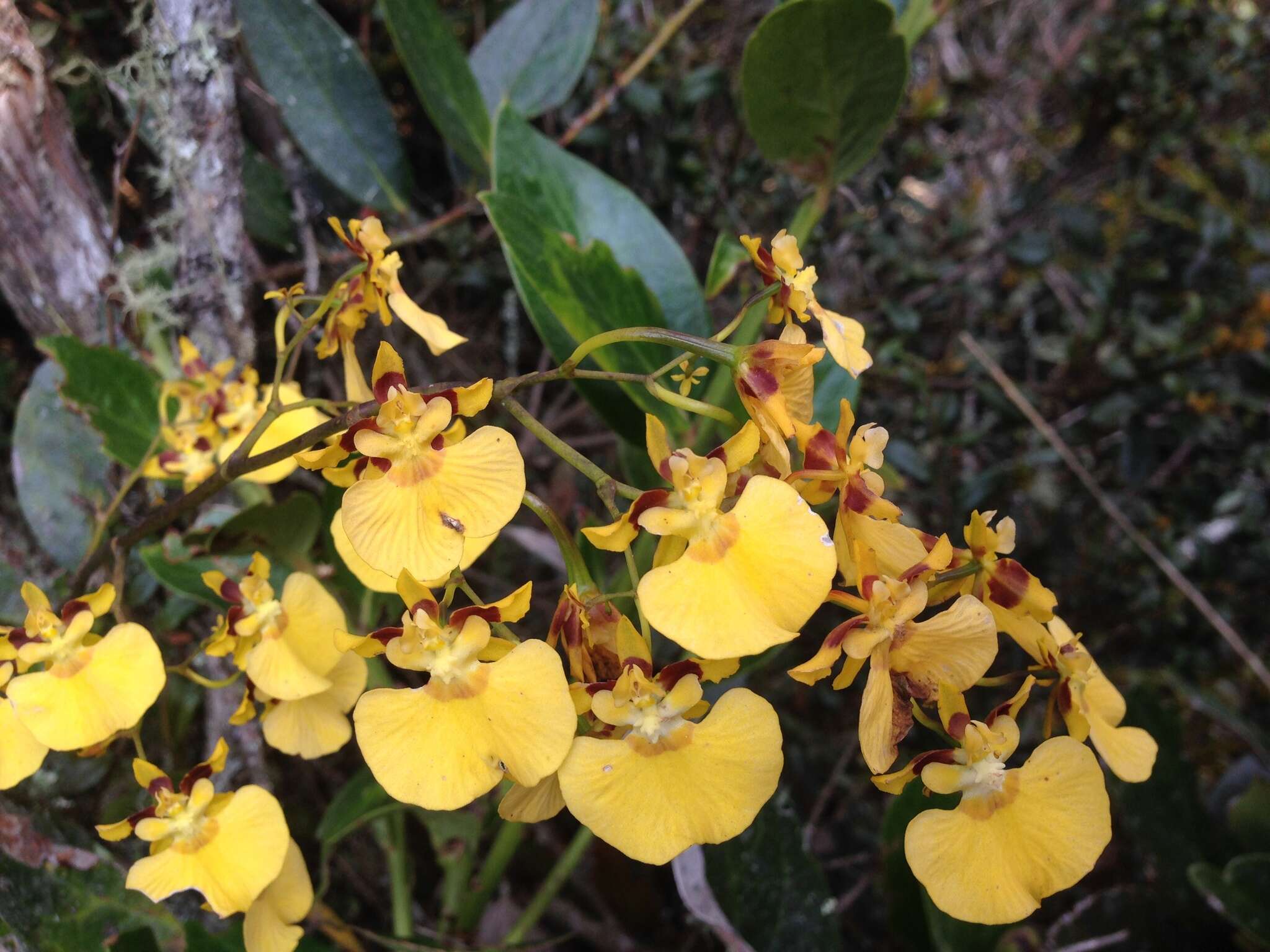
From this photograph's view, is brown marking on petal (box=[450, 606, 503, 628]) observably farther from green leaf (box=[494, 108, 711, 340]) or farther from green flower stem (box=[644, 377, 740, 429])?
green leaf (box=[494, 108, 711, 340])

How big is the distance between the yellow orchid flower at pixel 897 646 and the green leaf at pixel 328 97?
78cm

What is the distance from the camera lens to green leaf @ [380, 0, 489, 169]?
33.3 inches

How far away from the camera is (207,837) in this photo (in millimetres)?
527

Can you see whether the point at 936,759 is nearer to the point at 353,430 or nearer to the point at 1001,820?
the point at 1001,820

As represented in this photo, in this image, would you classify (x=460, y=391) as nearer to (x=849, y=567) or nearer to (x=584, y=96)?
(x=849, y=567)

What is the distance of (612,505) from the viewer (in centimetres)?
44

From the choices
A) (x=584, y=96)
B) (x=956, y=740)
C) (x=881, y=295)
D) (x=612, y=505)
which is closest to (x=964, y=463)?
(x=881, y=295)

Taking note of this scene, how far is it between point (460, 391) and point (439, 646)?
125mm

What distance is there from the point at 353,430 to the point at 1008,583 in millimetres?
352

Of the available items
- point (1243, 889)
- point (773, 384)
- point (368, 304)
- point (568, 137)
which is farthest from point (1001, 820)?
point (568, 137)

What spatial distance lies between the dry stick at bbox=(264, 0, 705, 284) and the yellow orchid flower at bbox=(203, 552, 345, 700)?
1.43 feet

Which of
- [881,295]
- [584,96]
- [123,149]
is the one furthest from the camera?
[881,295]

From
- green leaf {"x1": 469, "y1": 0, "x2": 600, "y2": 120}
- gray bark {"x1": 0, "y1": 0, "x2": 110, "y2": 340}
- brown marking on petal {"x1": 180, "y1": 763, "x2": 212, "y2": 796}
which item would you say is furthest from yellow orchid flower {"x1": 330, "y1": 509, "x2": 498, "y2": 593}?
green leaf {"x1": 469, "y1": 0, "x2": 600, "y2": 120}

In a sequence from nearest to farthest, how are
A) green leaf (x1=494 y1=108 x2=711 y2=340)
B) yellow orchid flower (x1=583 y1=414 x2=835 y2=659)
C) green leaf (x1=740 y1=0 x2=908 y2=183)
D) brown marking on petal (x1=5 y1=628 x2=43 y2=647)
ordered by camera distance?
yellow orchid flower (x1=583 y1=414 x2=835 y2=659) < brown marking on petal (x1=5 y1=628 x2=43 y2=647) < green leaf (x1=740 y1=0 x2=908 y2=183) < green leaf (x1=494 y1=108 x2=711 y2=340)
